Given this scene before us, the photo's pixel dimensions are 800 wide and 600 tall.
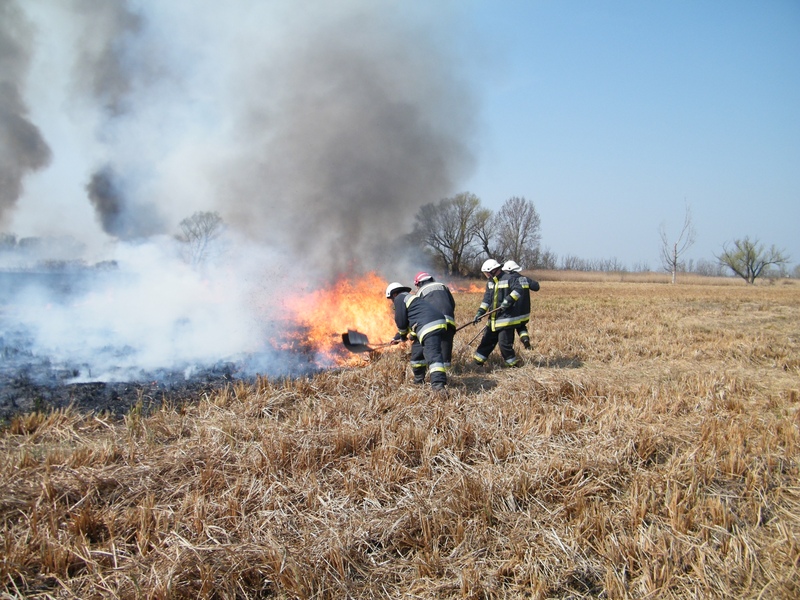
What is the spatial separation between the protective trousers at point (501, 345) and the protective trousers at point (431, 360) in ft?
4.99

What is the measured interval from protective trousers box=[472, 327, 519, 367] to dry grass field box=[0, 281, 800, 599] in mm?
1962

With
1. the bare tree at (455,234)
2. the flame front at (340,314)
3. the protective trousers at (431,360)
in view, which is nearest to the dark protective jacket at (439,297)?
the protective trousers at (431,360)

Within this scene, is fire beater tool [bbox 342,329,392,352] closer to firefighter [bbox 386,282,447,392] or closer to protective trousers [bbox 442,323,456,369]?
firefighter [bbox 386,282,447,392]

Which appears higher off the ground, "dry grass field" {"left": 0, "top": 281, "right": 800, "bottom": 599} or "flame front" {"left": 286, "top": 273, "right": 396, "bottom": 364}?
"flame front" {"left": 286, "top": 273, "right": 396, "bottom": 364}

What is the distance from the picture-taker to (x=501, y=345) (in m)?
7.55

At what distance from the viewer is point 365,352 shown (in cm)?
792

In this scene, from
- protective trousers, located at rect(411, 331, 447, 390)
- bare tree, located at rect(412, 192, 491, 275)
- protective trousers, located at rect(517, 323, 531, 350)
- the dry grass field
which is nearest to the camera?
the dry grass field

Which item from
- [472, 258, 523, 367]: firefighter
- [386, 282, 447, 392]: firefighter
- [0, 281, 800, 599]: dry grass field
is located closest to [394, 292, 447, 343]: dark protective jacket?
[386, 282, 447, 392]: firefighter

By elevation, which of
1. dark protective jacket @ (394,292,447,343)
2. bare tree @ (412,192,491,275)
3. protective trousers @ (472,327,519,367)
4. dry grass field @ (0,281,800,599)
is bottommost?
dry grass field @ (0,281,800,599)

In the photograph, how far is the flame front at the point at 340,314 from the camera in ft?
29.1

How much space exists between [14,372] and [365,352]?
510 centimetres

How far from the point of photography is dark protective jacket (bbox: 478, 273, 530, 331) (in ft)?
→ 24.7

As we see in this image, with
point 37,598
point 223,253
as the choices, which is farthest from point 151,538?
point 223,253

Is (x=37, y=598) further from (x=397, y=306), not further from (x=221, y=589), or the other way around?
(x=397, y=306)
